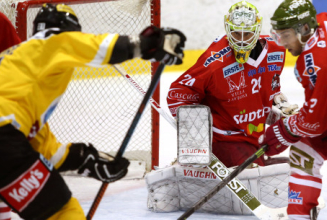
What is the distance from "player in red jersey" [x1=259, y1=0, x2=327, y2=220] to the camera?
2176mm

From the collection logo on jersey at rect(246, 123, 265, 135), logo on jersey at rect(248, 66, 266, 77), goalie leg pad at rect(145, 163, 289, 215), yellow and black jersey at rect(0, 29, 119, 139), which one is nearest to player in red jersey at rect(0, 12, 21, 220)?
yellow and black jersey at rect(0, 29, 119, 139)

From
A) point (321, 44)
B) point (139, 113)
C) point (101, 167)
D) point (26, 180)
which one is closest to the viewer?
point (26, 180)

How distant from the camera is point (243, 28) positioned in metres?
2.94

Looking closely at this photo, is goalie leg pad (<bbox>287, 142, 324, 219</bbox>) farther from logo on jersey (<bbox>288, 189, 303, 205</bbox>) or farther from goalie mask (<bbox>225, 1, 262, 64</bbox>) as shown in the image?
goalie mask (<bbox>225, 1, 262, 64</bbox>)

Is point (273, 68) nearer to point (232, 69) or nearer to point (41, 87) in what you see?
point (232, 69)

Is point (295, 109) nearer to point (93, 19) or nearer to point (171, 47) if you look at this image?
point (171, 47)

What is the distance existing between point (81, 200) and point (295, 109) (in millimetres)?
1247

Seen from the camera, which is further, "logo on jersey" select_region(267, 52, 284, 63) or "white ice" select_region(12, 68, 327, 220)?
"logo on jersey" select_region(267, 52, 284, 63)

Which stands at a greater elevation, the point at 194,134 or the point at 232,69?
the point at 232,69

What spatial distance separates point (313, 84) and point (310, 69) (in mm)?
57

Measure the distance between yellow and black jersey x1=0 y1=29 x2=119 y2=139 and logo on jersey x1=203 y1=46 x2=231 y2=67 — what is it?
1227 mm

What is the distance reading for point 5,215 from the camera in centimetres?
226

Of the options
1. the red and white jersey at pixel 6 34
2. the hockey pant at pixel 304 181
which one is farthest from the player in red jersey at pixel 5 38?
the hockey pant at pixel 304 181

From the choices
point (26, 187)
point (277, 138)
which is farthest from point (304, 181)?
point (26, 187)
